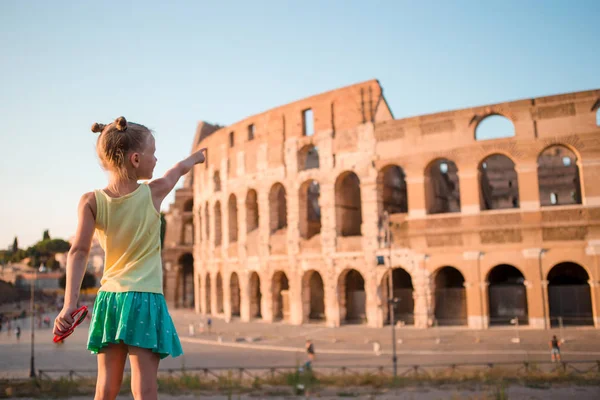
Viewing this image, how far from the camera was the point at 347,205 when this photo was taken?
1138 inches

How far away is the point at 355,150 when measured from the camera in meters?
26.9

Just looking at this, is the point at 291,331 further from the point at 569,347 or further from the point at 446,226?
the point at 569,347

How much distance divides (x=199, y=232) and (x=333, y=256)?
1509cm

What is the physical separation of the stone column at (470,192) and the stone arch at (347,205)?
20.6ft

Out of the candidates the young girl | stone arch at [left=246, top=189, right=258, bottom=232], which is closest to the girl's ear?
the young girl

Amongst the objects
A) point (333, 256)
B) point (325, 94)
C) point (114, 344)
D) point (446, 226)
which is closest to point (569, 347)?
point (446, 226)

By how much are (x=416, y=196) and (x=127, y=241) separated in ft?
75.5

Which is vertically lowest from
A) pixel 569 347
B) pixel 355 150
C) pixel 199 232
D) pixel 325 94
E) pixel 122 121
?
pixel 569 347

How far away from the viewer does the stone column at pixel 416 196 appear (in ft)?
80.4

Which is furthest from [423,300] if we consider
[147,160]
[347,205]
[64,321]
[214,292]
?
[64,321]

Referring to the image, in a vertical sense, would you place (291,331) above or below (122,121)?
below

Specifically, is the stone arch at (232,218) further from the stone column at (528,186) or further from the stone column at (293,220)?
the stone column at (528,186)

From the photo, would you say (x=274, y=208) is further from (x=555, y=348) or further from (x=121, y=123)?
(x=121, y=123)

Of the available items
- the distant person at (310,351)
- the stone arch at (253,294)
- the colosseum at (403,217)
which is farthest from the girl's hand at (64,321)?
the stone arch at (253,294)
